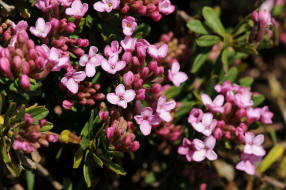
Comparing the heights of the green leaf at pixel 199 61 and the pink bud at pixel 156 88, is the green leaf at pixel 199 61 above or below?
below

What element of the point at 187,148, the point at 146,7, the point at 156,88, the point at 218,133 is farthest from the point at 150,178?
the point at 146,7

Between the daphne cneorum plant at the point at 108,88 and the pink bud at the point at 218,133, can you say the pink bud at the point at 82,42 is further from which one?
the pink bud at the point at 218,133

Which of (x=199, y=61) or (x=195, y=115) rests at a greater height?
(x=199, y=61)

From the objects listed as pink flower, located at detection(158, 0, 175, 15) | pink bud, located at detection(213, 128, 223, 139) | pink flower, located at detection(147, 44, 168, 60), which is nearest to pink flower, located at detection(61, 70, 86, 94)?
pink flower, located at detection(147, 44, 168, 60)

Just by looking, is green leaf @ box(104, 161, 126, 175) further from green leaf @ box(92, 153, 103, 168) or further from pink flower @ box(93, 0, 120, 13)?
pink flower @ box(93, 0, 120, 13)

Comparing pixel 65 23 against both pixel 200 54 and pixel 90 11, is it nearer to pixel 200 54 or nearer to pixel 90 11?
pixel 90 11

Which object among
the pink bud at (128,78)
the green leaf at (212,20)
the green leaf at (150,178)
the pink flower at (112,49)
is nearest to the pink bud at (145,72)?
the pink bud at (128,78)

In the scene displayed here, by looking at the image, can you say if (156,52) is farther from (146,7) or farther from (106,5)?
(106,5)
